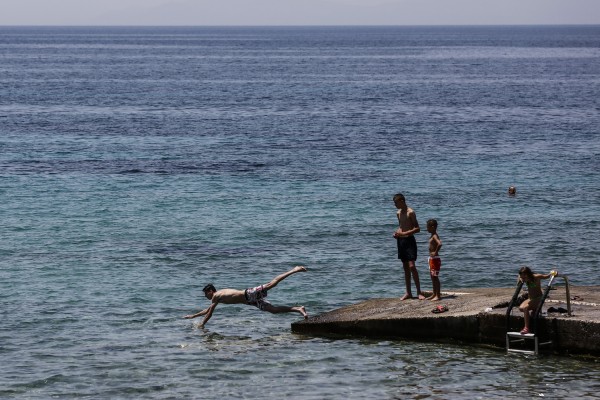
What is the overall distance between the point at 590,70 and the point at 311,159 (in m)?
84.0

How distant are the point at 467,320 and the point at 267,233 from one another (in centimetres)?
1328

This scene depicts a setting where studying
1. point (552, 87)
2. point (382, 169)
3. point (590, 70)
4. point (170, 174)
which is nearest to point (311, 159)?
point (382, 169)

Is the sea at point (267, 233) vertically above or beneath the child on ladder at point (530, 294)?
beneath

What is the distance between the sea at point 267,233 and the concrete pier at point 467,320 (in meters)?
0.23

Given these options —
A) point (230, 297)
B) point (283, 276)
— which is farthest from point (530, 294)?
point (230, 297)

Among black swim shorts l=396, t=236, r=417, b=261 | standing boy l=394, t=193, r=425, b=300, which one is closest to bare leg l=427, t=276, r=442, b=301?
standing boy l=394, t=193, r=425, b=300

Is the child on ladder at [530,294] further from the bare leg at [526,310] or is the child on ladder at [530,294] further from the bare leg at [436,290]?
the bare leg at [436,290]

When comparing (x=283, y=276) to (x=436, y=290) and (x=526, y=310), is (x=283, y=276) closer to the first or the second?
(x=436, y=290)

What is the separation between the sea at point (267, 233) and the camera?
17.8 meters

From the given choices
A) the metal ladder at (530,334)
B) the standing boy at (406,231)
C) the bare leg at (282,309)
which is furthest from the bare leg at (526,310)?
the bare leg at (282,309)

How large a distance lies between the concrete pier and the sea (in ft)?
0.75

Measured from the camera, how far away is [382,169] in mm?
43906

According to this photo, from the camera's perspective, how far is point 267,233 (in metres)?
31.0

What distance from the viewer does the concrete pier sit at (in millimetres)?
17266
